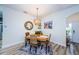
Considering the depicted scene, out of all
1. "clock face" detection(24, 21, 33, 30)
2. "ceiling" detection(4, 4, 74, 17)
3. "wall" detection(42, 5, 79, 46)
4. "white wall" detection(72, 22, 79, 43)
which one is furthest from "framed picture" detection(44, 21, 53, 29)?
"white wall" detection(72, 22, 79, 43)

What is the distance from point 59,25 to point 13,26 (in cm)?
148

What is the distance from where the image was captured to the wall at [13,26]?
9.16ft

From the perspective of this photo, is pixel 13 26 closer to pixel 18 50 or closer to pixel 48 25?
pixel 18 50

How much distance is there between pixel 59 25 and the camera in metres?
2.98

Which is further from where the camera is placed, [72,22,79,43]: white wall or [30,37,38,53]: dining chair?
[30,37,38,53]: dining chair

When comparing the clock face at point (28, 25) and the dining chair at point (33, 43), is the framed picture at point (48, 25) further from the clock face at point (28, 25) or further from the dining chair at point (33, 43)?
the dining chair at point (33, 43)

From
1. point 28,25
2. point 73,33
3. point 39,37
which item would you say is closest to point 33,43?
point 39,37

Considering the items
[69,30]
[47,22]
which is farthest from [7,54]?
[69,30]

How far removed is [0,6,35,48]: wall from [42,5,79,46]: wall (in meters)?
0.69

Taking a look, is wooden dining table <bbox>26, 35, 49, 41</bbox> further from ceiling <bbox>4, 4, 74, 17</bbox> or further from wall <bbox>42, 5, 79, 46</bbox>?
ceiling <bbox>4, 4, 74, 17</bbox>

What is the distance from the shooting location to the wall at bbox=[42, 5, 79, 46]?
Result: 2920 millimetres

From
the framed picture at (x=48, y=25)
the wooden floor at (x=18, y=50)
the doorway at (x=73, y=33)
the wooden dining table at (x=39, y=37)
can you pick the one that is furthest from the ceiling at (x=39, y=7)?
the wooden floor at (x=18, y=50)
